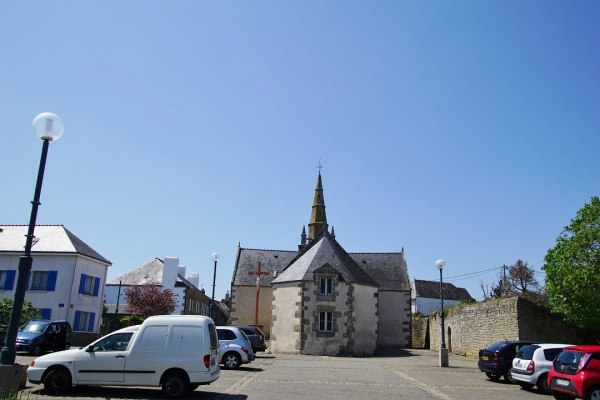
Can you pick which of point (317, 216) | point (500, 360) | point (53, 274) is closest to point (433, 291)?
point (317, 216)

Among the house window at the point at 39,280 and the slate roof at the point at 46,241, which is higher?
the slate roof at the point at 46,241

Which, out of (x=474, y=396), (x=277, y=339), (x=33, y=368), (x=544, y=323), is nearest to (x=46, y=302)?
(x=277, y=339)

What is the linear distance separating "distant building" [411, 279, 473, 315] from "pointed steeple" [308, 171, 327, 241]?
1026 inches

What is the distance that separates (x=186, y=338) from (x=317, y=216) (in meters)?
44.0

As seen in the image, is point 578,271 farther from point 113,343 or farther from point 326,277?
point 113,343

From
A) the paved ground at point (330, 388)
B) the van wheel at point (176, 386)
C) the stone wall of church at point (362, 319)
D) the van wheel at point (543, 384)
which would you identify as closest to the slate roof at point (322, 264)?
the stone wall of church at point (362, 319)

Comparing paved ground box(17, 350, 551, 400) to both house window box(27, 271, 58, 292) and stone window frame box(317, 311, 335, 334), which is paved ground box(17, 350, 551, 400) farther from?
house window box(27, 271, 58, 292)

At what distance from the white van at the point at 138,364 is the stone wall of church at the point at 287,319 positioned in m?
21.8

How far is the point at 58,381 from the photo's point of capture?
35.9 ft

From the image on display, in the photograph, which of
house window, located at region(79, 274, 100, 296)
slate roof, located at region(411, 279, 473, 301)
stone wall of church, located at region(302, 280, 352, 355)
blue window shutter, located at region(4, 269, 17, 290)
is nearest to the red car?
stone wall of church, located at region(302, 280, 352, 355)

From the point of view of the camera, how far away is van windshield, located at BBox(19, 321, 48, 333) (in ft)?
66.7

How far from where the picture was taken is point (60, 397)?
1048cm

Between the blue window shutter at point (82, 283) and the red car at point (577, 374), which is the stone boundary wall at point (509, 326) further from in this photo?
the blue window shutter at point (82, 283)

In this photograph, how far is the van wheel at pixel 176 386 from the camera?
1083cm
